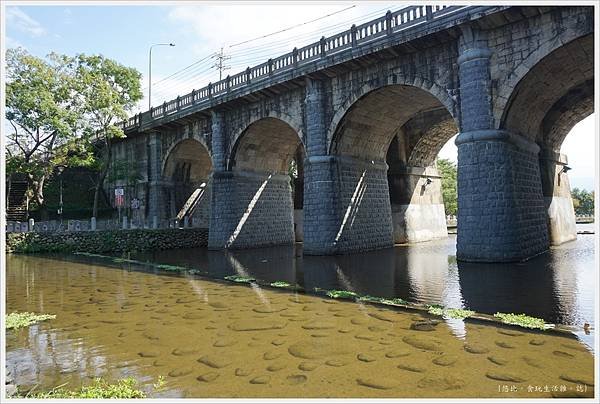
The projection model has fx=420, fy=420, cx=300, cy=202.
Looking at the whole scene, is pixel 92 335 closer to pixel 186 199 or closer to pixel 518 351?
pixel 518 351

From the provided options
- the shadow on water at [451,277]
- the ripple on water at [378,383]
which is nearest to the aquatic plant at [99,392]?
the ripple on water at [378,383]

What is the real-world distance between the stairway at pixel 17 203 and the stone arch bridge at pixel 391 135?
879cm

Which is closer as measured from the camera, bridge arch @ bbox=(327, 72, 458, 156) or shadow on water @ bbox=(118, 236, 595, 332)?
shadow on water @ bbox=(118, 236, 595, 332)

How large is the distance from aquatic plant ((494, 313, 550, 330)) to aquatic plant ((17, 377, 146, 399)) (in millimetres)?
6070

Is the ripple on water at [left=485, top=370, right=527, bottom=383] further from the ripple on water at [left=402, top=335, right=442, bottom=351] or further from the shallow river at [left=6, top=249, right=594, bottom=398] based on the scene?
the ripple on water at [left=402, top=335, right=442, bottom=351]

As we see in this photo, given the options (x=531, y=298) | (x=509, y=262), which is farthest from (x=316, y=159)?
(x=531, y=298)

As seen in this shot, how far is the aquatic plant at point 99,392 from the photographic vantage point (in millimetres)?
4531

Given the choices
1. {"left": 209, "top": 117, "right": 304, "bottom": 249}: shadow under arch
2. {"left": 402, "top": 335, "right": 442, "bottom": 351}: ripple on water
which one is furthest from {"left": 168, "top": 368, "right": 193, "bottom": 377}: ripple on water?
{"left": 209, "top": 117, "right": 304, "bottom": 249}: shadow under arch

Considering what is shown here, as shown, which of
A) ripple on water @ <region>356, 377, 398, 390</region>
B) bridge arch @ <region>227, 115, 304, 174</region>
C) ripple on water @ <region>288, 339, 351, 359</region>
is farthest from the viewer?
bridge arch @ <region>227, 115, 304, 174</region>

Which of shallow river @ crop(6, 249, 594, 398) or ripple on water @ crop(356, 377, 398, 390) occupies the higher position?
shallow river @ crop(6, 249, 594, 398)

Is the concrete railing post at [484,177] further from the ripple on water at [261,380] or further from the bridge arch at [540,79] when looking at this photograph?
the ripple on water at [261,380]

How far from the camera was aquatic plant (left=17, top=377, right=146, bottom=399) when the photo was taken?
14.9 feet

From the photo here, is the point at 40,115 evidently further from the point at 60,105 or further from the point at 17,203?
the point at 17,203

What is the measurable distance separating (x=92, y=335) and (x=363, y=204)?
15589mm
